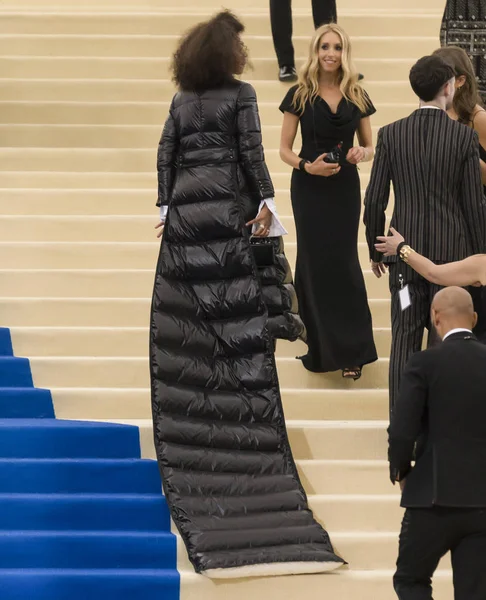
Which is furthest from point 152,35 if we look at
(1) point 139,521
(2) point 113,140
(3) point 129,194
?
(1) point 139,521

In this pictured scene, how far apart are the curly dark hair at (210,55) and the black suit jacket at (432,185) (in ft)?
2.70

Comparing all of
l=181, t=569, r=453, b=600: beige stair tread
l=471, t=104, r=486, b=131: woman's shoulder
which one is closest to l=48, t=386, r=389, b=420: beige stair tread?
l=181, t=569, r=453, b=600: beige stair tread

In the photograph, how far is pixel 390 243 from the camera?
429cm

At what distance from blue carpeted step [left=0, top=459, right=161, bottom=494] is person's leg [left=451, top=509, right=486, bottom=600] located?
1.64 metres

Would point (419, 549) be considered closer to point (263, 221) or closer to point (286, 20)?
point (263, 221)

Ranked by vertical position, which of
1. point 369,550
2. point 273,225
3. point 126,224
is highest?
point 273,225

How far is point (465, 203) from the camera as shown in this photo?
14.3ft

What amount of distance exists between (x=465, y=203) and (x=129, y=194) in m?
2.74

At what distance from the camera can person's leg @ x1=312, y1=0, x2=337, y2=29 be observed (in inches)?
287

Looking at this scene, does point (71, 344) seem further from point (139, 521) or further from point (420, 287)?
point (420, 287)

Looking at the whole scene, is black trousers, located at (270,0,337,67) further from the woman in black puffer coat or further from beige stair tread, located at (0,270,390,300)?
the woman in black puffer coat

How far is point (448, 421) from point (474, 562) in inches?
14.8

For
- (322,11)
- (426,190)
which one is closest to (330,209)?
(426,190)

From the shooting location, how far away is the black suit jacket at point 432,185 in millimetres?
4285
